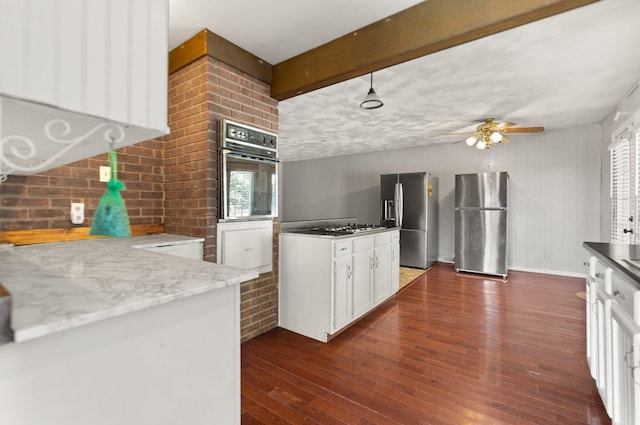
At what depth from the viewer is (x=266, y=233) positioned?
8.96 feet

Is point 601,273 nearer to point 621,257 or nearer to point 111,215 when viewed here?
point 621,257

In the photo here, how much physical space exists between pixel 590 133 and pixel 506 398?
15.7ft

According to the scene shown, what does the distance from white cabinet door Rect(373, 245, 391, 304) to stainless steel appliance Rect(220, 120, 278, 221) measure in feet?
4.15

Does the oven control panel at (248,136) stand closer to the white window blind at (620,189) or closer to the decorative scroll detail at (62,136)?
the decorative scroll detail at (62,136)

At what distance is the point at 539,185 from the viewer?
16.5ft

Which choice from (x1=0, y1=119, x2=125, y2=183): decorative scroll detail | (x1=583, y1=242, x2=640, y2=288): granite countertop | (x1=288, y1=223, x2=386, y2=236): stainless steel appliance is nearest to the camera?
(x1=0, y1=119, x2=125, y2=183): decorative scroll detail

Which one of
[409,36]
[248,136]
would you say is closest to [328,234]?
[248,136]

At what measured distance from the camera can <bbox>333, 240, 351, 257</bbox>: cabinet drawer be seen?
2.59 meters

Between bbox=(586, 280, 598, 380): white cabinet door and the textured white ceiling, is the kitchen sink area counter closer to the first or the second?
bbox=(586, 280, 598, 380): white cabinet door

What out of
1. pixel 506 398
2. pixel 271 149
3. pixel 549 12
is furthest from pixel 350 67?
pixel 506 398

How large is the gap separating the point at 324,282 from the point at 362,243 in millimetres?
620

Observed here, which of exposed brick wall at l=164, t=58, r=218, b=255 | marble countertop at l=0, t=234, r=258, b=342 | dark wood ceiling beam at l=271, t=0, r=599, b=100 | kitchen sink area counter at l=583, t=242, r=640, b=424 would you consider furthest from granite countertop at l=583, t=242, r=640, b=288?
exposed brick wall at l=164, t=58, r=218, b=255

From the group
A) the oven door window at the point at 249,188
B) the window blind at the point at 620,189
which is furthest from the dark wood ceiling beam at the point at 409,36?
the window blind at the point at 620,189

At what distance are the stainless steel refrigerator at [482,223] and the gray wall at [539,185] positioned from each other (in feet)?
2.45
